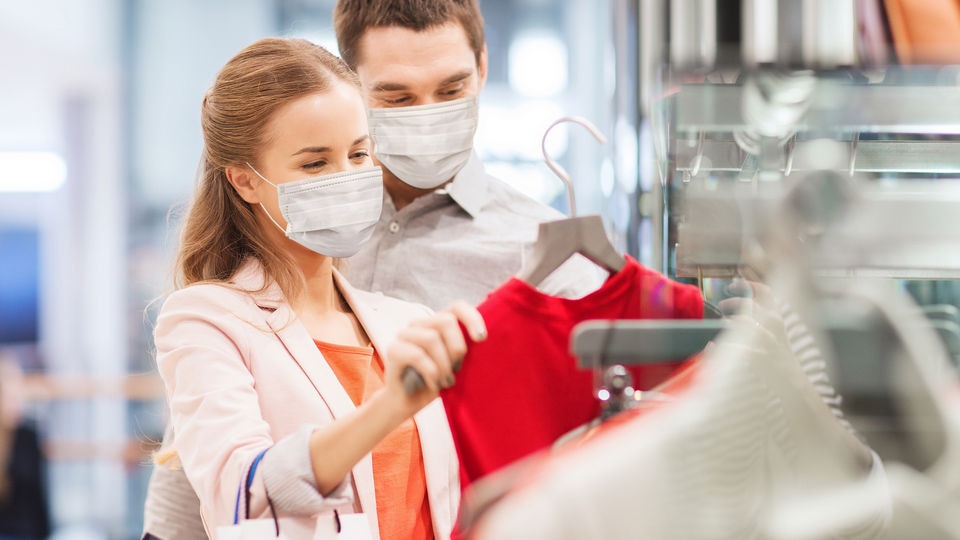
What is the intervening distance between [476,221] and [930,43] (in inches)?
35.7

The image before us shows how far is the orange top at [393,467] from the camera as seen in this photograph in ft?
4.50

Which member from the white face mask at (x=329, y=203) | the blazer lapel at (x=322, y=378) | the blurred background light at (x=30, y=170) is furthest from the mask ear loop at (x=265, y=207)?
the blurred background light at (x=30, y=170)

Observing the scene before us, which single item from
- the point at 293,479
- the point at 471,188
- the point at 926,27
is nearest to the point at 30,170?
the point at 471,188

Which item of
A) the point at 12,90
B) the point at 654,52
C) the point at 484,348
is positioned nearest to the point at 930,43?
the point at 654,52

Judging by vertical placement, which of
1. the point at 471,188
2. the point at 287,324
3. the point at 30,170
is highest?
the point at 471,188

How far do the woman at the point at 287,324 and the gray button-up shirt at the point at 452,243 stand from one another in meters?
0.17

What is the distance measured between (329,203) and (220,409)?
0.36 metres

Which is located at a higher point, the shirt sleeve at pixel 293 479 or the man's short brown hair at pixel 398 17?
the man's short brown hair at pixel 398 17

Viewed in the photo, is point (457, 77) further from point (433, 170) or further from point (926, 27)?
point (926, 27)

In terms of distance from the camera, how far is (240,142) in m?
1.44

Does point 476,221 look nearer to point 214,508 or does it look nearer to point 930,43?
point 214,508

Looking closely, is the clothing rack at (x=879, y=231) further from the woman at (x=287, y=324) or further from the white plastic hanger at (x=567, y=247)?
the woman at (x=287, y=324)

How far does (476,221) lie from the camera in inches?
69.6

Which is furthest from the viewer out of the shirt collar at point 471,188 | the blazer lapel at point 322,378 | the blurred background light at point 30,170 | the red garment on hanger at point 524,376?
the blurred background light at point 30,170
